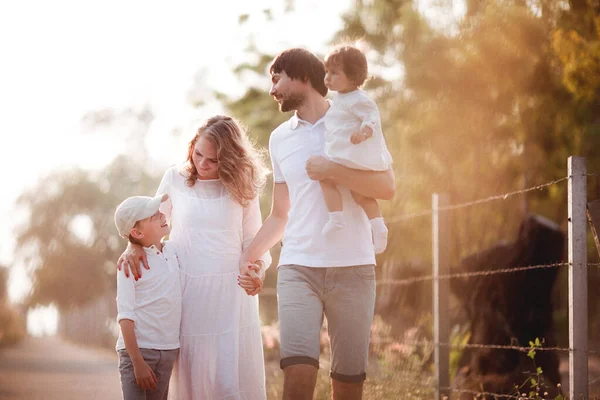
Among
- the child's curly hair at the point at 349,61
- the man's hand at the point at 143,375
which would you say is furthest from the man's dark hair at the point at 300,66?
the man's hand at the point at 143,375

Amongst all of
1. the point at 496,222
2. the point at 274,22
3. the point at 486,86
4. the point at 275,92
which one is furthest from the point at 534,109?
the point at 275,92

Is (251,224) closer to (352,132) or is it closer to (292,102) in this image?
(292,102)

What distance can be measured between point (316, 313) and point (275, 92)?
1176mm

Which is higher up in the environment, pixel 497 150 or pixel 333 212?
pixel 497 150

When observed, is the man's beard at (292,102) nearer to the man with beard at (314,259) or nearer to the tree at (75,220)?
the man with beard at (314,259)

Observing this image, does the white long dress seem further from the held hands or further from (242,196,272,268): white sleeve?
the held hands

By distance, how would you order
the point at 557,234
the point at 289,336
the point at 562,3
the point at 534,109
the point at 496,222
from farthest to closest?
the point at 496,222, the point at 534,109, the point at 562,3, the point at 557,234, the point at 289,336

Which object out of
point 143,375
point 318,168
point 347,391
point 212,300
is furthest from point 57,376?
point 318,168

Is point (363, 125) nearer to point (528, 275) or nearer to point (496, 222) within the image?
point (528, 275)

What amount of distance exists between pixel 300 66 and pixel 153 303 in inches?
56.8

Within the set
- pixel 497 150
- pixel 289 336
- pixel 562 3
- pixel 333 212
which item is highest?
pixel 562 3

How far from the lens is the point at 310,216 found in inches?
189

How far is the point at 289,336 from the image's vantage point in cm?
463

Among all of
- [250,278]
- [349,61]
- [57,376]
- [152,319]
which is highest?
[349,61]
